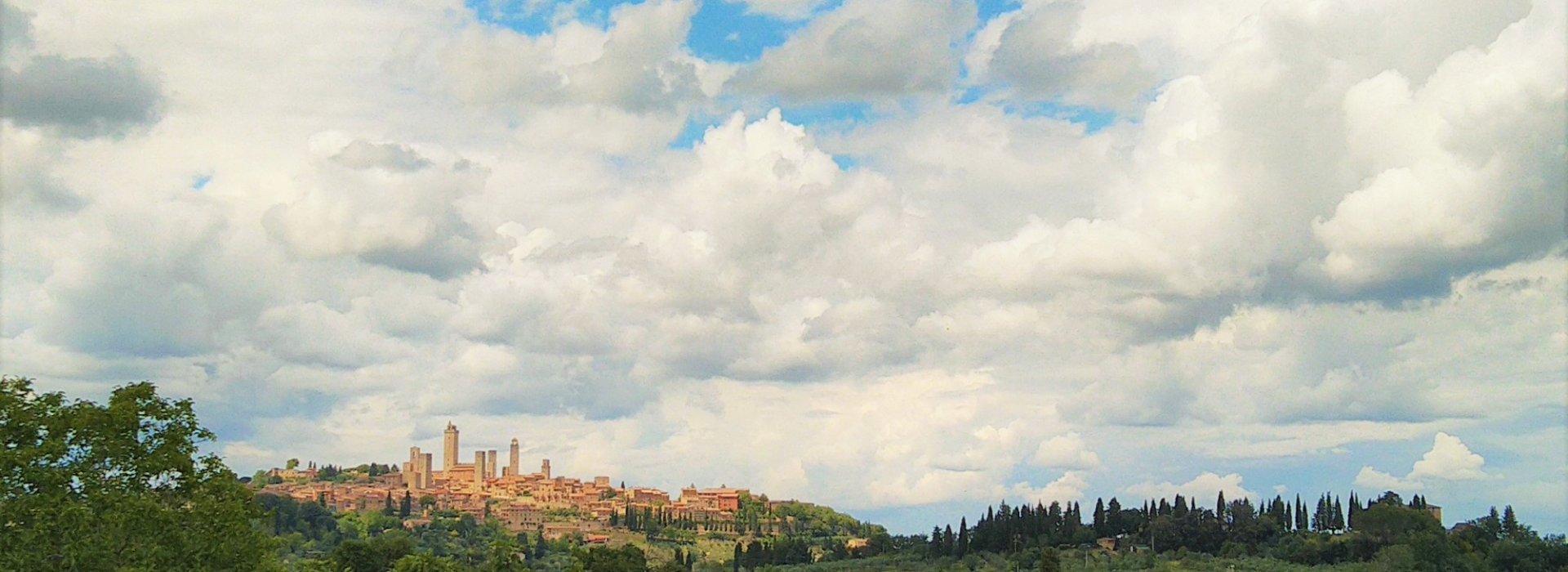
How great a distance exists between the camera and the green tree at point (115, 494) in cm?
2792

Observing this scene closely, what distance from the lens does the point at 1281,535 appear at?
134 meters

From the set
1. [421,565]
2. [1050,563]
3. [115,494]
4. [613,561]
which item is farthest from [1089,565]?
[115,494]

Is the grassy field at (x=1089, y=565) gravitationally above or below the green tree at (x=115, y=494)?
below

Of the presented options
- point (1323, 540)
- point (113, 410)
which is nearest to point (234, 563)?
point (113, 410)

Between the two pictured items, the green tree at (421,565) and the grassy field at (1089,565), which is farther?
the grassy field at (1089,565)

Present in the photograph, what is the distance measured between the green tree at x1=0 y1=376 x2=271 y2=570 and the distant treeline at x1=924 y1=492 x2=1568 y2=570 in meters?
92.1

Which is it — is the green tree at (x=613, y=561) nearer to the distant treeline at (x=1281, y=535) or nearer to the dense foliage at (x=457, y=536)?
the dense foliage at (x=457, y=536)

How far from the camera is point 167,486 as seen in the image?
30.5m

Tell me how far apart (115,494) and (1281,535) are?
124m

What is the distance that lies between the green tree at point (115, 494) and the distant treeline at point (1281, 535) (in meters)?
92.1

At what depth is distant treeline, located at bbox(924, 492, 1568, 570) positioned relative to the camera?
341 feet

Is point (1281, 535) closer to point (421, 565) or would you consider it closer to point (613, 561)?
point (613, 561)

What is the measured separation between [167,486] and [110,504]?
1966mm

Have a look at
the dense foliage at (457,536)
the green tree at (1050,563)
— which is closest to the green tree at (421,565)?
the dense foliage at (457,536)
